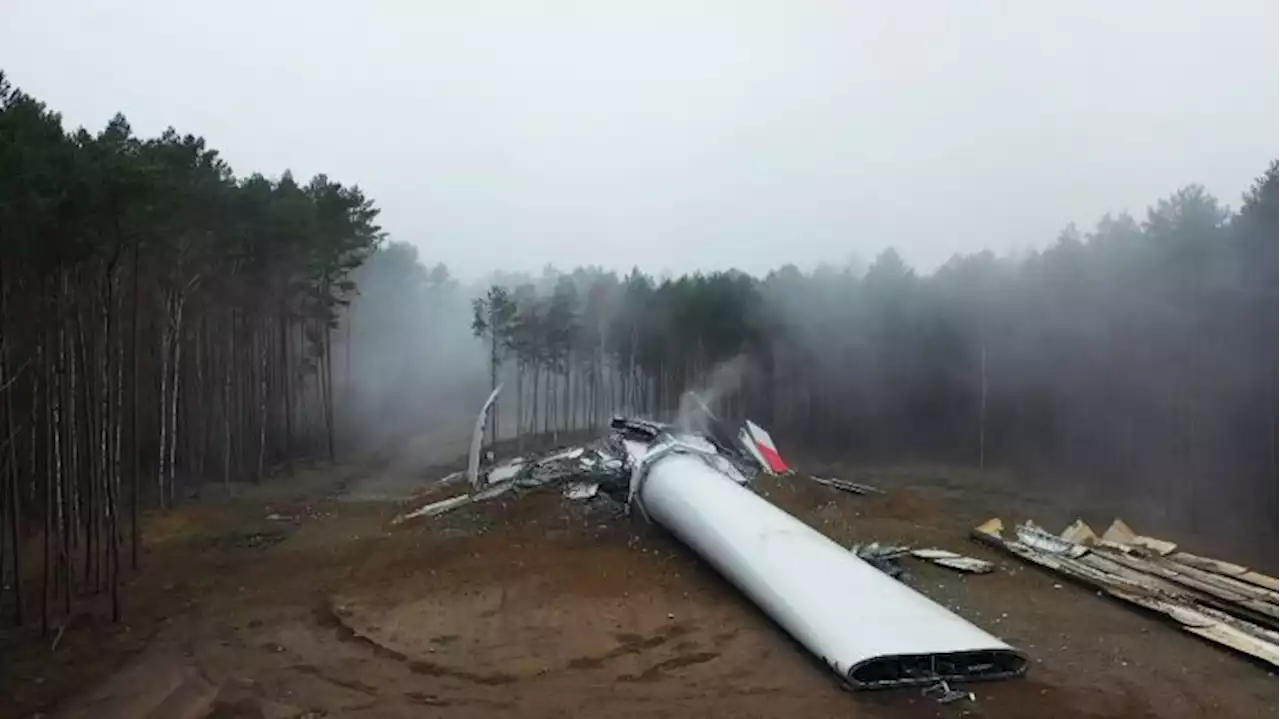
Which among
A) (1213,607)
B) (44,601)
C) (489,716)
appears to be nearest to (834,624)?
(489,716)

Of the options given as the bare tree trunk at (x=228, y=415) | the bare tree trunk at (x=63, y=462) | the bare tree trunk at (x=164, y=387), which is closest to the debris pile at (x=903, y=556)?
the bare tree trunk at (x=63, y=462)

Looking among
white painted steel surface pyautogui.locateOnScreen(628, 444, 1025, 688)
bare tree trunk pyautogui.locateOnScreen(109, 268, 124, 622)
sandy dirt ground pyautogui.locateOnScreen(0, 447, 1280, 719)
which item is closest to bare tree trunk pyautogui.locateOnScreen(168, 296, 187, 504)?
bare tree trunk pyautogui.locateOnScreen(109, 268, 124, 622)

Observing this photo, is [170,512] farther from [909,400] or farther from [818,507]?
[909,400]

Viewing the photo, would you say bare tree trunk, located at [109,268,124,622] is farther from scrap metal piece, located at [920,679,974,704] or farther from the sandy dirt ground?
scrap metal piece, located at [920,679,974,704]

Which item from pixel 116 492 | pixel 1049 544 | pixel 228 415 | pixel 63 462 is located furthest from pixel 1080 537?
pixel 228 415

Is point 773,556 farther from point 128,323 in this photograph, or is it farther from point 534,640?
point 128,323

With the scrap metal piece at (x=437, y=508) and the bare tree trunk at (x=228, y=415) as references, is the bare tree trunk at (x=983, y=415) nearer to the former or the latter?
the scrap metal piece at (x=437, y=508)
